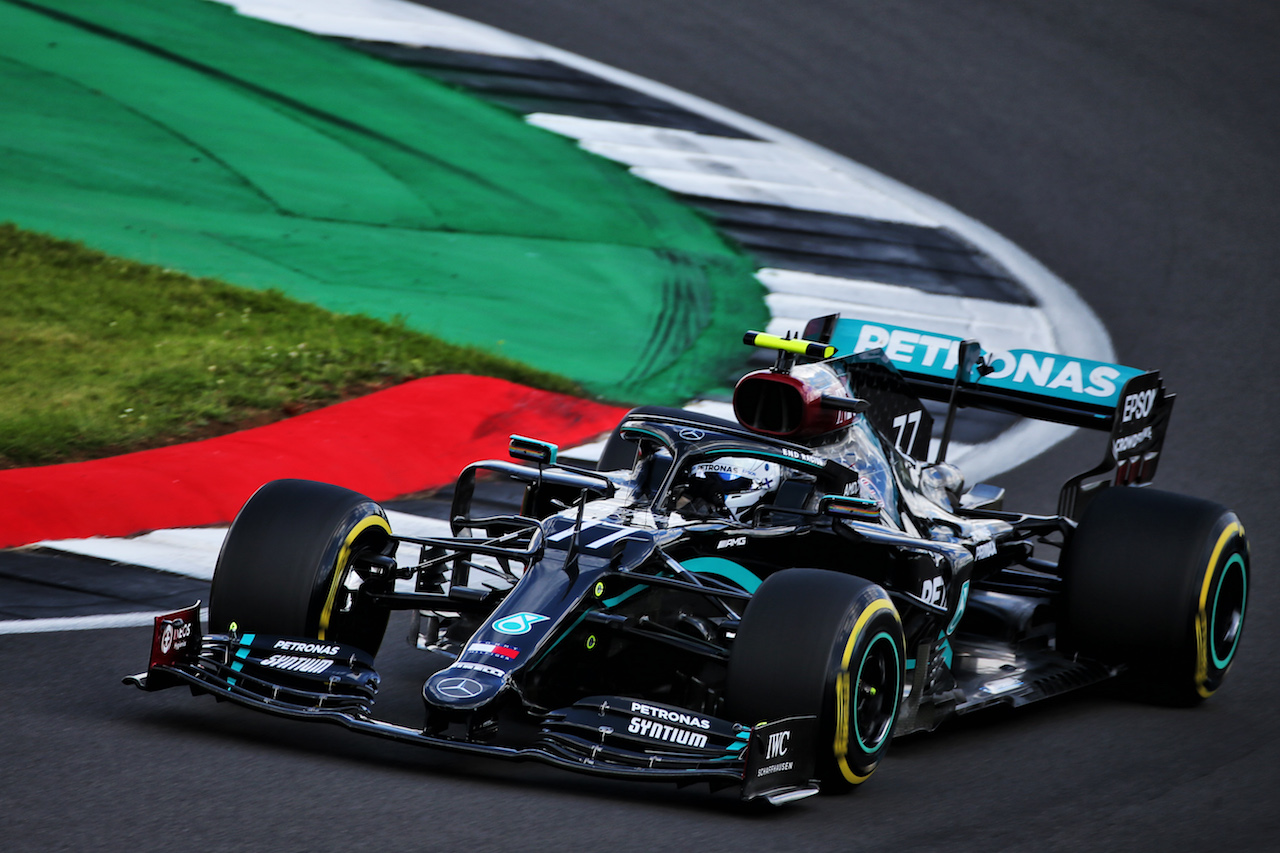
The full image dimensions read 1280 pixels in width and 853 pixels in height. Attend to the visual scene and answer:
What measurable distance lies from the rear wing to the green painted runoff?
328 cm

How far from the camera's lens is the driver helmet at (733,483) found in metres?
7.07

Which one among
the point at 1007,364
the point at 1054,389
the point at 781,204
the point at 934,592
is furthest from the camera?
the point at 781,204

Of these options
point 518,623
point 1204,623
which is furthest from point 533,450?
point 1204,623

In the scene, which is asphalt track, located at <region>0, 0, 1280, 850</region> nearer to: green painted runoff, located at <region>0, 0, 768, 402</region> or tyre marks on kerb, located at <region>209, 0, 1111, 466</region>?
tyre marks on kerb, located at <region>209, 0, 1111, 466</region>

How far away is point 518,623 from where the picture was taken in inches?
235

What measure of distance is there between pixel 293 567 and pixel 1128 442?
4.71 metres

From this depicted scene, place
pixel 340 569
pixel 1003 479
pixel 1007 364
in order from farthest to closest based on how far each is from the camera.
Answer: pixel 1003 479 → pixel 1007 364 → pixel 340 569

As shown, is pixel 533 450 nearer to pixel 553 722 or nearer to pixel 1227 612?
pixel 553 722

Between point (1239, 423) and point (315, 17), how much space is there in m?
12.1

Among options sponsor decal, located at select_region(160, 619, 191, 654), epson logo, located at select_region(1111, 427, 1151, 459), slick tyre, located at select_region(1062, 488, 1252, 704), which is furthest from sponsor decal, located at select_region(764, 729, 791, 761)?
epson logo, located at select_region(1111, 427, 1151, 459)

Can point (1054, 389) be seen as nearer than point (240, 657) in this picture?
No

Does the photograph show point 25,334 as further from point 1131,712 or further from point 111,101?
point 1131,712

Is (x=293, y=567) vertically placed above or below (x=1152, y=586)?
below

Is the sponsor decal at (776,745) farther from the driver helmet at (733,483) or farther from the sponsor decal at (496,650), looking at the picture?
Result: the driver helmet at (733,483)
